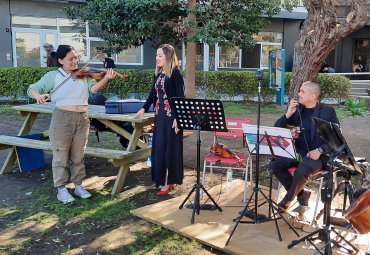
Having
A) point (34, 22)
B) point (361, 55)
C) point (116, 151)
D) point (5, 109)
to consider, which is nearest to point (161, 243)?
point (116, 151)

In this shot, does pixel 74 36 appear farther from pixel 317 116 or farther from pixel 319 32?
pixel 317 116

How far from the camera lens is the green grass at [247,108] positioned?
42.2ft

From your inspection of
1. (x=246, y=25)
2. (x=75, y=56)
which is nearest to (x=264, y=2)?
(x=246, y=25)

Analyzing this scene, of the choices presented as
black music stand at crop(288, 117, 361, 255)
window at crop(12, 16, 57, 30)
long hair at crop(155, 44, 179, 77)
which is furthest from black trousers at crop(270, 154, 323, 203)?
window at crop(12, 16, 57, 30)

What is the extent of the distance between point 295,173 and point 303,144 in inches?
17.9

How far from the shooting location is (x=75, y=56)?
5.03 meters

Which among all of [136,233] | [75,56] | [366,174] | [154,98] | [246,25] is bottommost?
[136,233]

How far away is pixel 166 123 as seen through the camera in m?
5.18

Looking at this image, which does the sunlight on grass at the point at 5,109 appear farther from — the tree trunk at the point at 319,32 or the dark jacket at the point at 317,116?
the dark jacket at the point at 317,116

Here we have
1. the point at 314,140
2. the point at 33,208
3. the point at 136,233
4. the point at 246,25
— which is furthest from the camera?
the point at 246,25

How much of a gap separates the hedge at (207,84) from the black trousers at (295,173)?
9164 millimetres

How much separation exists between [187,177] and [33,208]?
2164mm

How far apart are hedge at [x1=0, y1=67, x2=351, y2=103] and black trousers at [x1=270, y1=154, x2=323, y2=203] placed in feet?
30.1

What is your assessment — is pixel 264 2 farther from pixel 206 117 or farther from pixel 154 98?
pixel 206 117
